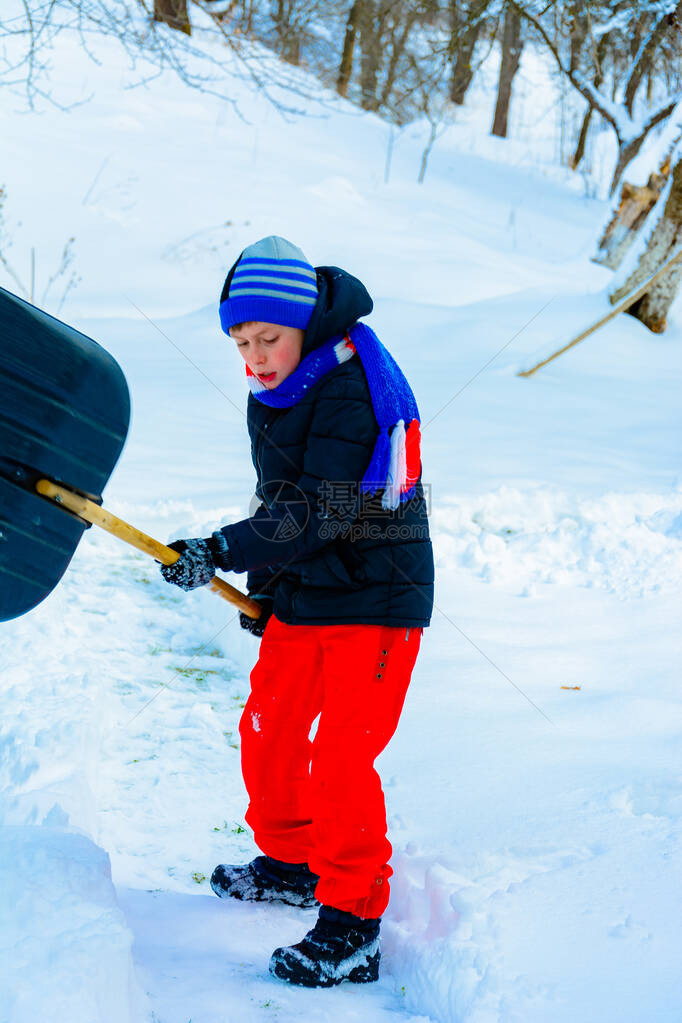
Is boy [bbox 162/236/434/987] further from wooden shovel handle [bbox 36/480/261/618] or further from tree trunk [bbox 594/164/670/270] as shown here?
tree trunk [bbox 594/164/670/270]

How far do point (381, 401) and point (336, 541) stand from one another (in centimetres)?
30

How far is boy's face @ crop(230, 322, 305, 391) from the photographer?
183 centimetres

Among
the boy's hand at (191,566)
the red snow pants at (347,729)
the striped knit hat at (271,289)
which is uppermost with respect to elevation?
the striped knit hat at (271,289)

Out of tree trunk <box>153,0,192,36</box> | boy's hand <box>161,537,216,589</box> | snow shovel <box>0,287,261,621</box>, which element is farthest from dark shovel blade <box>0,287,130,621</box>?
tree trunk <box>153,0,192,36</box>

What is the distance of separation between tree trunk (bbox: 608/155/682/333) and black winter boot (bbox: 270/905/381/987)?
541 cm

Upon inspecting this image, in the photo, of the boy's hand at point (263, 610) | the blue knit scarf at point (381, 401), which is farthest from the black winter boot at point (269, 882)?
the blue knit scarf at point (381, 401)

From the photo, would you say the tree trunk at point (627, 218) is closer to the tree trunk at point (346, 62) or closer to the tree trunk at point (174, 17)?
the tree trunk at point (174, 17)

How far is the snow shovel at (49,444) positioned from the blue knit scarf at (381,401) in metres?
0.34

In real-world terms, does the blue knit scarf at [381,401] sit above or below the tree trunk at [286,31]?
below

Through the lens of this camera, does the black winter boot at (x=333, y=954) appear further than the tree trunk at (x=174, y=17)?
No

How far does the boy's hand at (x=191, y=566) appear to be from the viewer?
1.75 m

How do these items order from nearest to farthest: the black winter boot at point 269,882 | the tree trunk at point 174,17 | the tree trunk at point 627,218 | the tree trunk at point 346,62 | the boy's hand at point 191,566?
the boy's hand at point 191,566, the black winter boot at point 269,882, the tree trunk at point 174,17, the tree trunk at point 627,218, the tree trunk at point 346,62

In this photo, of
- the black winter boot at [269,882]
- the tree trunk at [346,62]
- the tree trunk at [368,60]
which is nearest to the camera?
the black winter boot at [269,882]

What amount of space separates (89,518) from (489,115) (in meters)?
24.2
